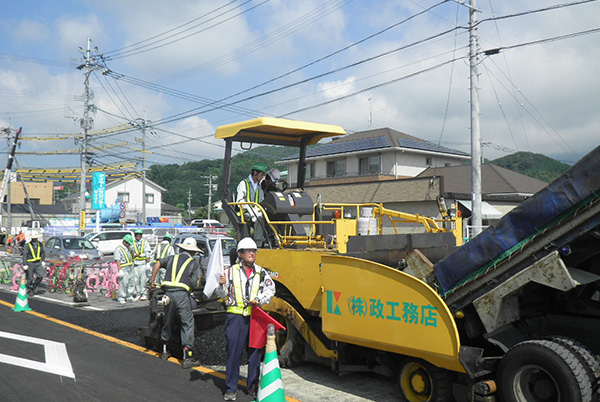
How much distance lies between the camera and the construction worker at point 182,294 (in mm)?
7105

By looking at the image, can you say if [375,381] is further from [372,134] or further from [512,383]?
[372,134]

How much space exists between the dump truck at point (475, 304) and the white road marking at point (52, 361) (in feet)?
9.98

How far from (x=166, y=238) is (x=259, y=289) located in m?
8.22

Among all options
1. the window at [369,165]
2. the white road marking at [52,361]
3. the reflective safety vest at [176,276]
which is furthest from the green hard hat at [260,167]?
the window at [369,165]

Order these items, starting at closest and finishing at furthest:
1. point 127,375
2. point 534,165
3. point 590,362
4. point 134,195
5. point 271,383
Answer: point 590,362, point 271,383, point 127,375, point 534,165, point 134,195

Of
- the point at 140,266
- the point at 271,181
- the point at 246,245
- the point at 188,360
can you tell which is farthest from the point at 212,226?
the point at 246,245

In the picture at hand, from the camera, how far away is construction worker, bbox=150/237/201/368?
7105 millimetres

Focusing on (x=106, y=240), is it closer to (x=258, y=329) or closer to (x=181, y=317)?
(x=181, y=317)

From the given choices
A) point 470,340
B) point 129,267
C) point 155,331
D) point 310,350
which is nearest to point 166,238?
point 129,267

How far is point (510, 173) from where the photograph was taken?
30.4m

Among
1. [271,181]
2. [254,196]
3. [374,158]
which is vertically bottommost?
[254,196]

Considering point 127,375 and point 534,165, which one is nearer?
point 127,375

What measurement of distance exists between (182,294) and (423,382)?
360 cm

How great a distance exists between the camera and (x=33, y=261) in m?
14.2
